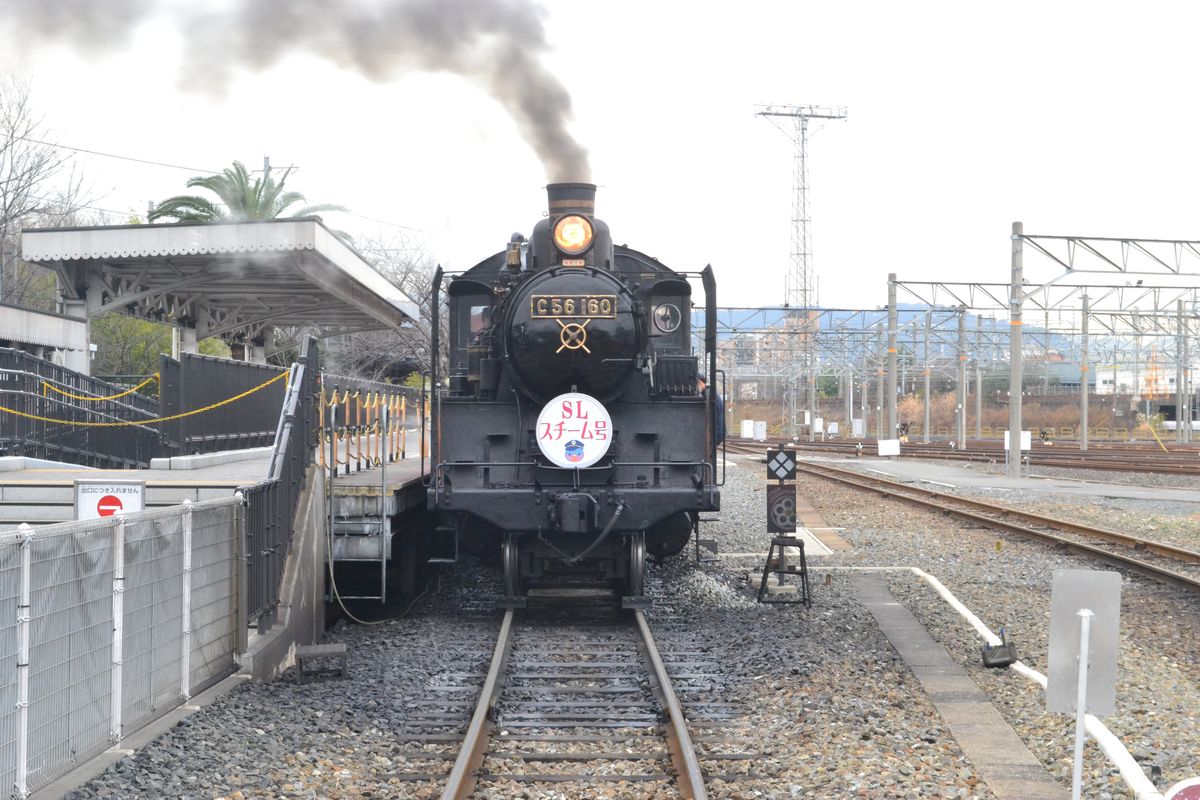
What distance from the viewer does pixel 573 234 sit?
38.1 ft

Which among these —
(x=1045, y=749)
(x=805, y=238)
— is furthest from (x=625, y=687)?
(x=805, y=238)

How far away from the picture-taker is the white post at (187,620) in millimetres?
7543

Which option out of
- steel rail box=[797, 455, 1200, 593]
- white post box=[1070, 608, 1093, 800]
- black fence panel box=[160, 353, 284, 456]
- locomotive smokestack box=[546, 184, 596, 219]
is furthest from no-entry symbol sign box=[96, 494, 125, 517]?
steel rail box=[797, 455, 1200, 593]

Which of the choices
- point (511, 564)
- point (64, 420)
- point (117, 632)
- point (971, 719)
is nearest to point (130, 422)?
point (64, 420)

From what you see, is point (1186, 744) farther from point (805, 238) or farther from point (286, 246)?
point (805, 238)

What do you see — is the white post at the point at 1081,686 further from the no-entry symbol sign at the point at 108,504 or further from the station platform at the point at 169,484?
the station platform at the point at 169,484

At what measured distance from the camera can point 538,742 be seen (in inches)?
294

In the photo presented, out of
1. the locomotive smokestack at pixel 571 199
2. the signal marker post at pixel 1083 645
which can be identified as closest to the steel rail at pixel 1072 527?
the locomotive smokestack at pixel 571 199

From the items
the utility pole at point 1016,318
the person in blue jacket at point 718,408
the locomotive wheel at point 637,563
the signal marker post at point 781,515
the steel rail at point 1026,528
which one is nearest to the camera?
the locomotive wheel at point 637,563

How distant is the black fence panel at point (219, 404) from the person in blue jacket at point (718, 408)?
5.93m

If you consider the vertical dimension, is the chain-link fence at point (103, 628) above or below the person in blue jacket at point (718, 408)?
below

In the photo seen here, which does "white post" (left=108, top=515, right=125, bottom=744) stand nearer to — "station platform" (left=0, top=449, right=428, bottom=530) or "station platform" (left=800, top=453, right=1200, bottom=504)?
"station platform" (left=0, top=449, right=428, bottom=530)

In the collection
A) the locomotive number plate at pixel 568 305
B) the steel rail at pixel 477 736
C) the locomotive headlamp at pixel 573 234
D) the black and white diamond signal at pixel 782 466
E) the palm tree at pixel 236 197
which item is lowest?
the steel rail at pixel 477 736

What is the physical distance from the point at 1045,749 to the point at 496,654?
4.18 meters
